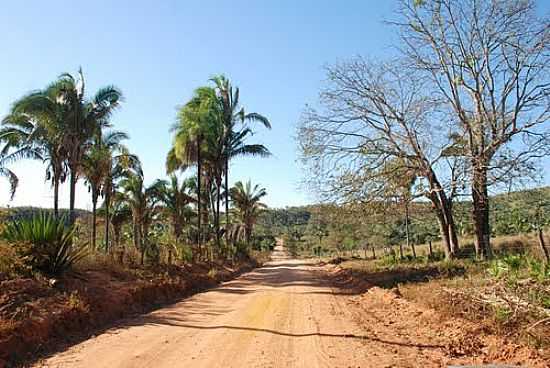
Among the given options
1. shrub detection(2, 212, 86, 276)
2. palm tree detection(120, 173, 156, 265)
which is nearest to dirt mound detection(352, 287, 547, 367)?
shrub detection(2, 212, 86, 276)

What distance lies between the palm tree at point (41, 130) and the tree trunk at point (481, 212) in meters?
17.0

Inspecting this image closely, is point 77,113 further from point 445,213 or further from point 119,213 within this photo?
point 119,213

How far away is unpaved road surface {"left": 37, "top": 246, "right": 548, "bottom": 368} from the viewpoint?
6473mm

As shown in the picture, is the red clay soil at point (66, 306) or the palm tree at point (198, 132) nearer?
the red clay soil at point (66, 306)

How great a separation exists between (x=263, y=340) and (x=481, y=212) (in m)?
14.5

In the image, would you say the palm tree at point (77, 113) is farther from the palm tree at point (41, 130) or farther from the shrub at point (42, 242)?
the shrub at point (42, 242)

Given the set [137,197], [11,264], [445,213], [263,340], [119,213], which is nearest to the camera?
[263,340]

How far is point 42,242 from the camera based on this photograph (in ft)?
35.6

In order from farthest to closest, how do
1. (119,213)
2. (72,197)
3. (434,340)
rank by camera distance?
(119,213), (72,197), (434,340)

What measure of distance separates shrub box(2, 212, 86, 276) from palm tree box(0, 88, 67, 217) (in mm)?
8800

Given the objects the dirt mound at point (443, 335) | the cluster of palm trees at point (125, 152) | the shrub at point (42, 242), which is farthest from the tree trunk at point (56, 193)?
the dirt mound at point (443, 335)

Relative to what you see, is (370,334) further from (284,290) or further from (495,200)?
(495,200)

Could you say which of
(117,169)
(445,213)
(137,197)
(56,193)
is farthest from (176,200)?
(445,213)

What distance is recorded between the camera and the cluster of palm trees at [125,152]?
1911 centimetres
